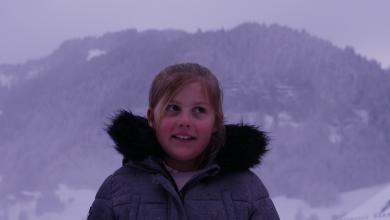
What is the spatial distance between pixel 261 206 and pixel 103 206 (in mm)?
Result: 253

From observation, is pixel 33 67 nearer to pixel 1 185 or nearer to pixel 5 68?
pixel 5 68

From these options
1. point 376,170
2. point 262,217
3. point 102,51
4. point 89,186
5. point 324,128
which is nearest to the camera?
point 262,217

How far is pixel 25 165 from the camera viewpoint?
10.2m

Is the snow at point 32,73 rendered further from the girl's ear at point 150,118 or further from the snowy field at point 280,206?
the girl's ear at point 150,118

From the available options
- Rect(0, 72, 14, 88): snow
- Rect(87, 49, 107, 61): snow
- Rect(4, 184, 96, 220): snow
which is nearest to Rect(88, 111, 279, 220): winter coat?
Rect(4, 184, 96, 220): snow

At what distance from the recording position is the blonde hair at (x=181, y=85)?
3.05ft

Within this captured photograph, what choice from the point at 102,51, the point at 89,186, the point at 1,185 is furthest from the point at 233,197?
the point at 102,51

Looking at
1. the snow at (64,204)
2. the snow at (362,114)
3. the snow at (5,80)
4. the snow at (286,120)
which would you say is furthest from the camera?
the snow at (362,114)

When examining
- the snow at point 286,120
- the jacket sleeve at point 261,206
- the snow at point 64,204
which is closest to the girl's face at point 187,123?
the jacket sleeve at point 261,206

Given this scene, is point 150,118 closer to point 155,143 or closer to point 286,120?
point 155,143

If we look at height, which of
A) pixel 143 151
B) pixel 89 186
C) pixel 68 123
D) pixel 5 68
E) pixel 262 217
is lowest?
pixel 262 217

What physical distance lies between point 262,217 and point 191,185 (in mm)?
125

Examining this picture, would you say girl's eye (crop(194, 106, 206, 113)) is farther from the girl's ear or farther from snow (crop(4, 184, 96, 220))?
snow (crop(4, 184, 96, 220))

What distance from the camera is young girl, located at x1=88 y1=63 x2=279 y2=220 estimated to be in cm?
93
